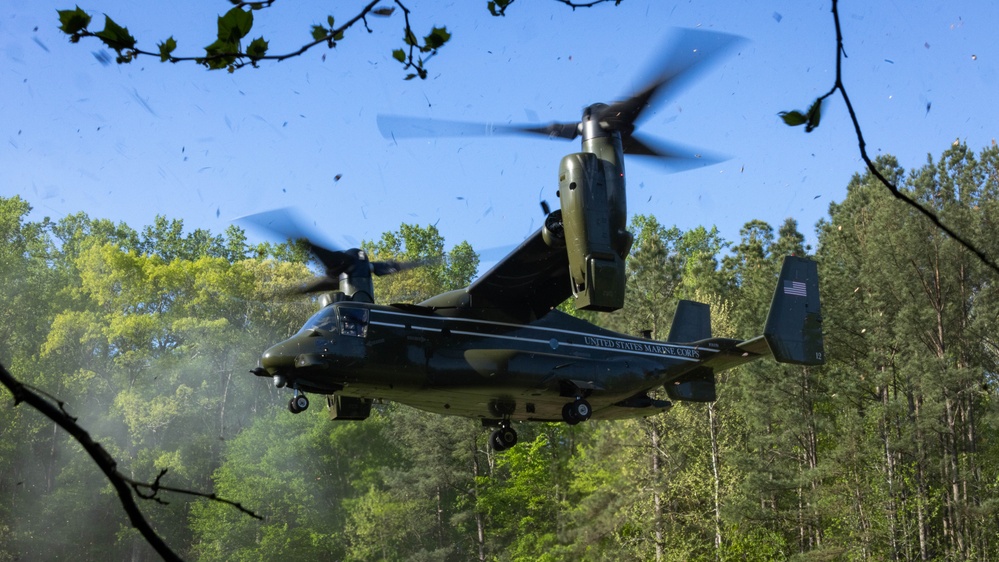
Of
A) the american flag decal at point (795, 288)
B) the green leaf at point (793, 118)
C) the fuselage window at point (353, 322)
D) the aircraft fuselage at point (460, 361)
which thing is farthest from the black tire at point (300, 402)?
the green leaf at point (793, 118)

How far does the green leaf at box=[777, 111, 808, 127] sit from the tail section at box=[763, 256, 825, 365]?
1301 cm

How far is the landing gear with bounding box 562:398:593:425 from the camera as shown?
1391 cm

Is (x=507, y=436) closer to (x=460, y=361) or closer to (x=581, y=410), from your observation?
(x=581, y=410)

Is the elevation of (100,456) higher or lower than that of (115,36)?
lower

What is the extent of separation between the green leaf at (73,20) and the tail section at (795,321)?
13883 mm

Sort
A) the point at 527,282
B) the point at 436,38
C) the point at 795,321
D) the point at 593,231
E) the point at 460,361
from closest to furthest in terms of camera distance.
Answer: the point at 436,38, the point at 593,231, the point at 460,361, the point at 527,282, the point at 795,321

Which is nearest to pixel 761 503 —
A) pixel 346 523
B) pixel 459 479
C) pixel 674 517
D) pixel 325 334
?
pixel 674 517

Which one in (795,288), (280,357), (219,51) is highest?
(795,288)

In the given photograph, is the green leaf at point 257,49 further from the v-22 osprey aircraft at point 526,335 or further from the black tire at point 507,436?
the black tire at point 507,436

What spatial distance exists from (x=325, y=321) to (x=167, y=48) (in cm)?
1035

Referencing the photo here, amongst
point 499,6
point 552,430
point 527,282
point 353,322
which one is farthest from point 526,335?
point 552,430

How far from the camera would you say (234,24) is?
2.88 metres

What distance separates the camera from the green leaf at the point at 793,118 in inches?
119

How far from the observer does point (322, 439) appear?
1839 inches
